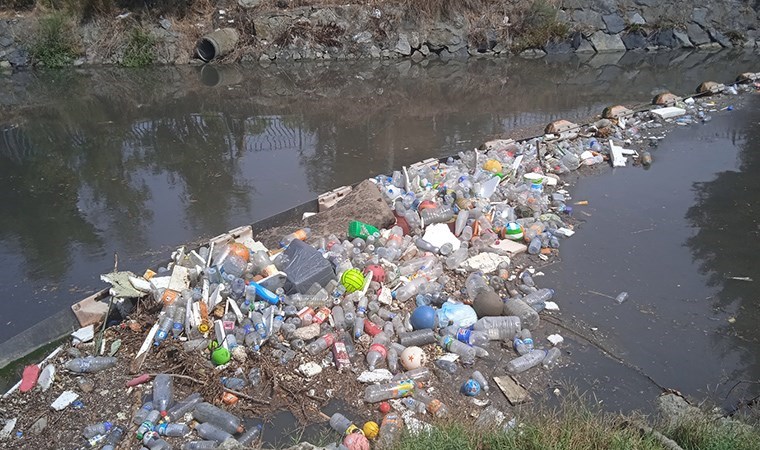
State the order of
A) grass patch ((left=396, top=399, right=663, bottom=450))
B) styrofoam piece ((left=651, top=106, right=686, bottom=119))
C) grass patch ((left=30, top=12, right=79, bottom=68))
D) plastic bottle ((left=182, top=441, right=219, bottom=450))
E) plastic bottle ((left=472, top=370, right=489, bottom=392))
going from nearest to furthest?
grass patch ((left=396, top=399, right=663, bottom=450)) → plastic bottle ((left=182, top=441, right=219, bottom=450)) → plastic bottle ((left=472, top=370, right=489, bottom=392)) → styrofoam piece ((left=651, top=106, right=686, bottom=119)) → grass patch ((left=30, top=12, right=79, bottom=68))

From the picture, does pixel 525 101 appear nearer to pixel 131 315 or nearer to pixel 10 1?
pixel 131 315

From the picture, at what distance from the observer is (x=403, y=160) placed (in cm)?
775

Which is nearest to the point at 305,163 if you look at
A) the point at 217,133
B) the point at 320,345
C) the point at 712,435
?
the point at 217,133

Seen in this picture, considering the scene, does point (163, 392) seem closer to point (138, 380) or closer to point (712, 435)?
point (138, 380)

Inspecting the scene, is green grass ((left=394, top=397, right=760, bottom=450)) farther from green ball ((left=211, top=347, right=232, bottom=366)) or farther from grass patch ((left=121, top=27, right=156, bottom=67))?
grass patch ((left=121, top=27, right=156, bottom=67))

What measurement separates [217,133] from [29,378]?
19.4 feet

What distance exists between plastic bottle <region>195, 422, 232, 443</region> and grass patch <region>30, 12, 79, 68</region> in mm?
13502

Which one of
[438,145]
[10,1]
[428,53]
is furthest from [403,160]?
[10,1]

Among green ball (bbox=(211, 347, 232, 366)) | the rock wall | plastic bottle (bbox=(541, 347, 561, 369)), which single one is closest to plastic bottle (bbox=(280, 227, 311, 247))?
green ball (bbox=(211, 347, 232, 366))

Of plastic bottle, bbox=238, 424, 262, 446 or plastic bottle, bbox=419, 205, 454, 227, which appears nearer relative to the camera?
plastic bottle, bbox=238, 424, 262, 446

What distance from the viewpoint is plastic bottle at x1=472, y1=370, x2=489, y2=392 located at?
3.62 m

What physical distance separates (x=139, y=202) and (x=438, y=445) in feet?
16.9

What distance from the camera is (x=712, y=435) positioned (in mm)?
2738

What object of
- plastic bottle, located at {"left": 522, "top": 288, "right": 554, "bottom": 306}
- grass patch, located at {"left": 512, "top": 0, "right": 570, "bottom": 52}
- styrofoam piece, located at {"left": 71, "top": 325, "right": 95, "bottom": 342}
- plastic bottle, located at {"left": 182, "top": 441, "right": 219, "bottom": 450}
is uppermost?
grass patch, located at {"left": 512, "top": 0, "right": 570, "bottom": 52}
